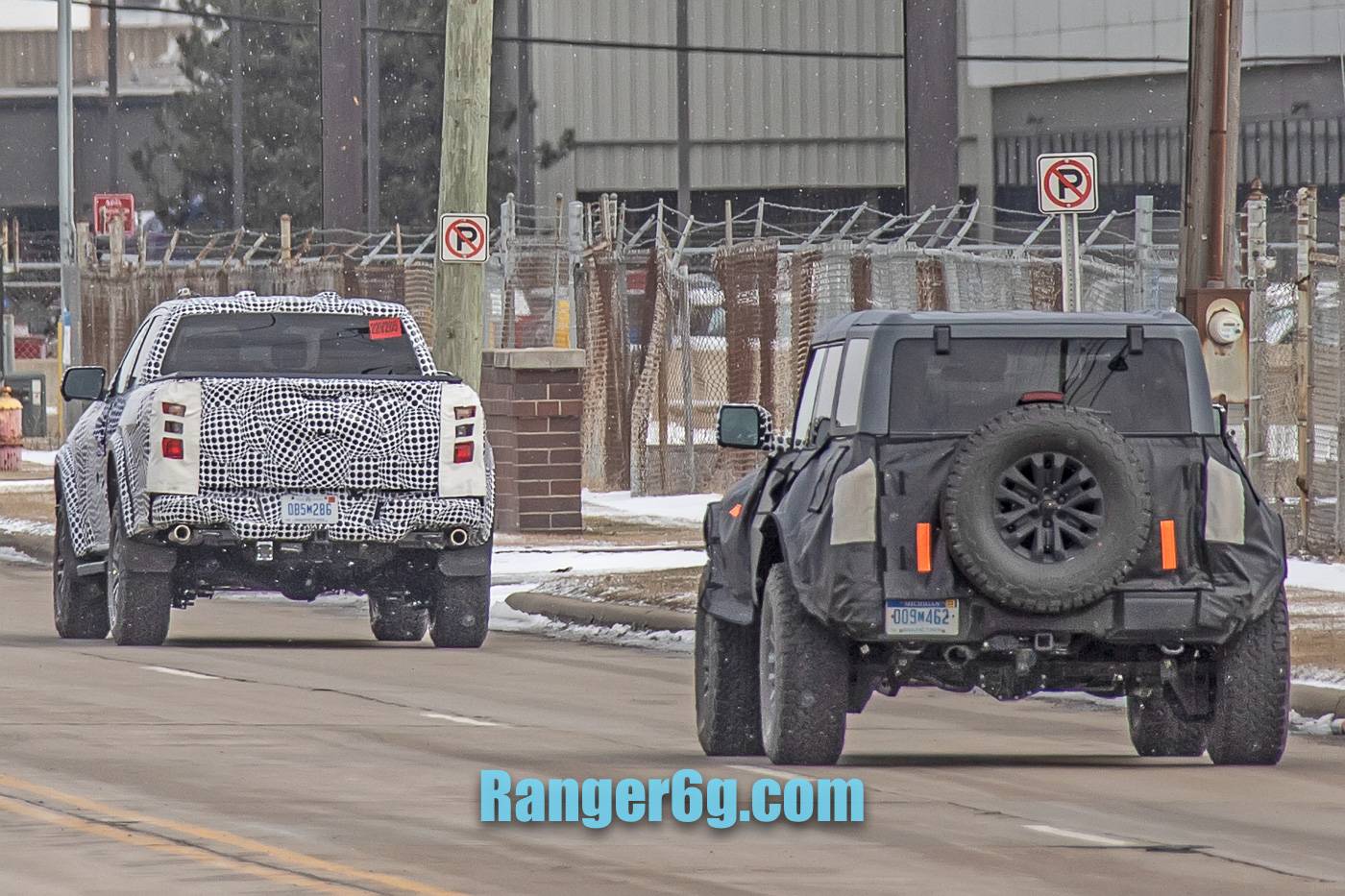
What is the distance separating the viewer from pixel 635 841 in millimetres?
9844

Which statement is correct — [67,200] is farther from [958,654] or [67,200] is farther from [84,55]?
[84,55]

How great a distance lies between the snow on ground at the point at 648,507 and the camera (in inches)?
1111

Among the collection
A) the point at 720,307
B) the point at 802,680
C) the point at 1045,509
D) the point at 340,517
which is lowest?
the point at 802,680

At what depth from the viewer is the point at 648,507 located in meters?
29.7

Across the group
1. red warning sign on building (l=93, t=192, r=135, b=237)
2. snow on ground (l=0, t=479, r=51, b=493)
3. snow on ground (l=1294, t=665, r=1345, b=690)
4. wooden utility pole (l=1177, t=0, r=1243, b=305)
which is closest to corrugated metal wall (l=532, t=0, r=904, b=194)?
red warning sign on building (l=93, t=192, r=135, b=237)

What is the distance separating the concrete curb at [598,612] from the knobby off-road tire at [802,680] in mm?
6440

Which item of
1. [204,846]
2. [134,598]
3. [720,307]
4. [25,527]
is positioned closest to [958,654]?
[204,846]

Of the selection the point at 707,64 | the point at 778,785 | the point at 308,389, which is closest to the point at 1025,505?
the point at 778,785

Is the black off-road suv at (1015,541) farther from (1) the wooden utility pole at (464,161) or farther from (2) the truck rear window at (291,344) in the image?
(1) the wooden utility pole at (464,161)

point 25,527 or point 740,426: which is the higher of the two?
point 740,426

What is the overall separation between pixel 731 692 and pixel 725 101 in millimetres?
68381

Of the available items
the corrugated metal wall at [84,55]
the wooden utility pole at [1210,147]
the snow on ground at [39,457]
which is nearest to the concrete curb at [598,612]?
the wooden utility pole at [1210,147]

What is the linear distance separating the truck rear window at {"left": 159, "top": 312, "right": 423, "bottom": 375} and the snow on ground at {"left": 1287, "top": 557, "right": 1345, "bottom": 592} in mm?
5987

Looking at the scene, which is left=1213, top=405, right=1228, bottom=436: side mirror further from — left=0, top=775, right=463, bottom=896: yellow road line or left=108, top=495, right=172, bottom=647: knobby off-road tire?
left=108, top=495, right=172, bottom=647: knobby off-road tire
